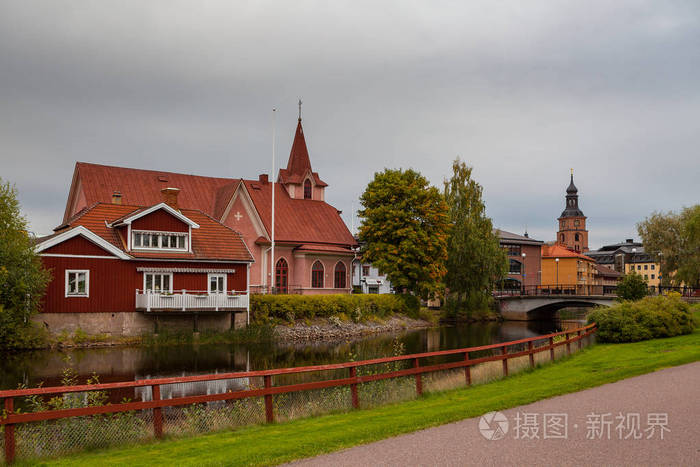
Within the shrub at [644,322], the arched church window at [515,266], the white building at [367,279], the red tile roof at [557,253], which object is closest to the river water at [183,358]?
the shrub at [644,322]

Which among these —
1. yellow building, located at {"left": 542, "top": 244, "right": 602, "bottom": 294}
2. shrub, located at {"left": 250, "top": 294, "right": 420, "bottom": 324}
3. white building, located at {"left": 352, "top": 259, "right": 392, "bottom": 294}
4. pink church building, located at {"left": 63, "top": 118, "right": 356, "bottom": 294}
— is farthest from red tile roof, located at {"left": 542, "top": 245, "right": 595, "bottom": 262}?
pink church building, located at {"left": 63, "top": 118, "right": 356, "bottom": 294}

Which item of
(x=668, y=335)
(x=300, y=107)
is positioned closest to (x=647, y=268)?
(x=300, y=107)

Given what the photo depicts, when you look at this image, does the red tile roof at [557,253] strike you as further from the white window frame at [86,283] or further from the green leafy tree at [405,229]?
the white window frame at [86,283]

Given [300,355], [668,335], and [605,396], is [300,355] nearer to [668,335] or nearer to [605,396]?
[668,335]

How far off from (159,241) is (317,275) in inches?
687

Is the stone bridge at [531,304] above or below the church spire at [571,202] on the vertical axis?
below

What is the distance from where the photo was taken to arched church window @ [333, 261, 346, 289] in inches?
2048

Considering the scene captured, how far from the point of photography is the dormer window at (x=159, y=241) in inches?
1400

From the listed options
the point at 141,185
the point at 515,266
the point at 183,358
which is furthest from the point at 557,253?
the point at 183,358

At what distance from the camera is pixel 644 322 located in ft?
86.0

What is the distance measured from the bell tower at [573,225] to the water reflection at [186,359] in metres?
152

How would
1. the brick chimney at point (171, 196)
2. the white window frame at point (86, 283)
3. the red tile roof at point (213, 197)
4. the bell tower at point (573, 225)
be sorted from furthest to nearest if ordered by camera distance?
the bell tower at point (573, 225) → the red tile roof at point (213, 197) → the brick chimney at point (171, 196) → the white window frame at point (86, 283)

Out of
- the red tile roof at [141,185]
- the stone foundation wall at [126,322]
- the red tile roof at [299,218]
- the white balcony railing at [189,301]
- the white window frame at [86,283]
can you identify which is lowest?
the stone foundation wall at [126,322]

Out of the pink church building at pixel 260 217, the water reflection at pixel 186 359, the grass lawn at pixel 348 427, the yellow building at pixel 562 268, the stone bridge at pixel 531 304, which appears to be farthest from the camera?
the yellow building at pixel 562 268
